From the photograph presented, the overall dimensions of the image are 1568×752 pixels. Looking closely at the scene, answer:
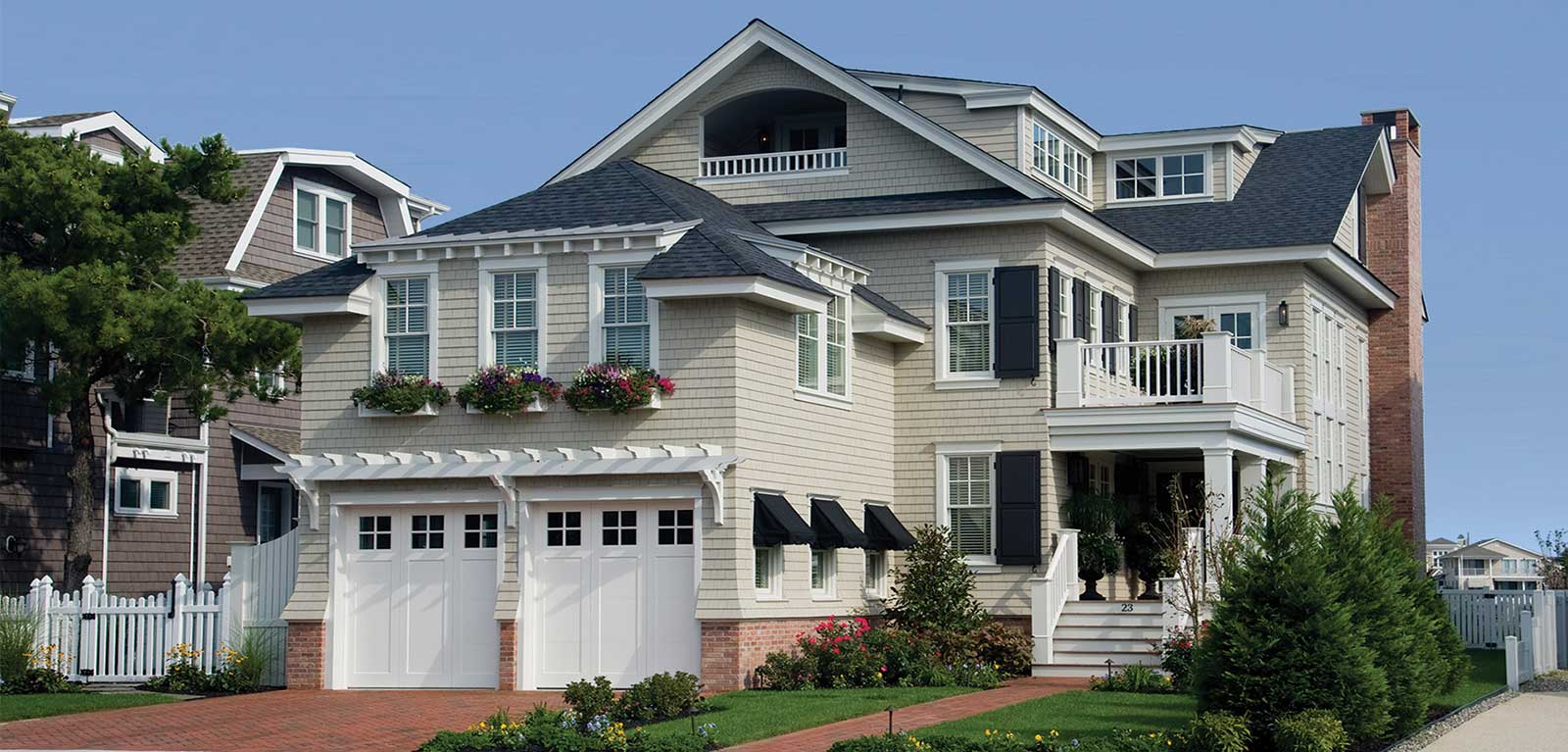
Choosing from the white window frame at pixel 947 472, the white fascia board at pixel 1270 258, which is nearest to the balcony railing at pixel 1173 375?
the white window frame at pixel 947 472

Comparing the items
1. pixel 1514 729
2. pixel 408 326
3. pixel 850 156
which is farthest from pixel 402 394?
pixel 1514 729

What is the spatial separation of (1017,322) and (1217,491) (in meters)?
3.62

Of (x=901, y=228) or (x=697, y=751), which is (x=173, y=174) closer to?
(x=901, y=228)

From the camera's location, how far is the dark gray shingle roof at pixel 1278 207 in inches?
1171

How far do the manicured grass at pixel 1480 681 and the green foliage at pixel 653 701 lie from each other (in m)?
8.46

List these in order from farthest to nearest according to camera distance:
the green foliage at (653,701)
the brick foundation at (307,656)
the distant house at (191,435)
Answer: the distant house at (191,435) → the brick foundation at (307,656) → the green foliage at (653,701)

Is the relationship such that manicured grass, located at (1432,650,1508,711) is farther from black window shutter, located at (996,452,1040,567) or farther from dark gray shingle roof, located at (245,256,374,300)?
dark gray shingle roof, located at (245,256,374,300)

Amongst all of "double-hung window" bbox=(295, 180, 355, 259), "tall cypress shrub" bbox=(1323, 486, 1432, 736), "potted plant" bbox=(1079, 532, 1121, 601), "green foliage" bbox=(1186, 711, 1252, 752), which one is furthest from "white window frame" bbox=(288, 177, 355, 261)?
"green foliage" bbox=(1186, 711, 1252, 752)

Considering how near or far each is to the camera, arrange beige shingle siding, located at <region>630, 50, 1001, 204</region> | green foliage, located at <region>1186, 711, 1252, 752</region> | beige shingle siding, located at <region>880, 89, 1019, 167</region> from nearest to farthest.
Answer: green foliage, located at <region>1186, 711, 1252, 752</region> < beige shingle siding, located at <region>630, 50, 1001, 204</region> < beige shingle siding, located at <region>880, 89, 1019, 167</region>

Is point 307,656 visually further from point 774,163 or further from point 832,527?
point 774,163

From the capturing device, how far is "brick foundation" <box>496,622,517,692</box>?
23.0m

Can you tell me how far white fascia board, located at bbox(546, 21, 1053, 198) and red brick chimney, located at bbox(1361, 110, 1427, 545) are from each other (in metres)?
12.3

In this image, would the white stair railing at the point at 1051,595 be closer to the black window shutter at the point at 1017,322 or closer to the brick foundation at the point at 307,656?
the black window shutter at the point at 1017,322

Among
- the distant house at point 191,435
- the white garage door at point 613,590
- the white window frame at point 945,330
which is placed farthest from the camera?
the distant house at point 191,435
